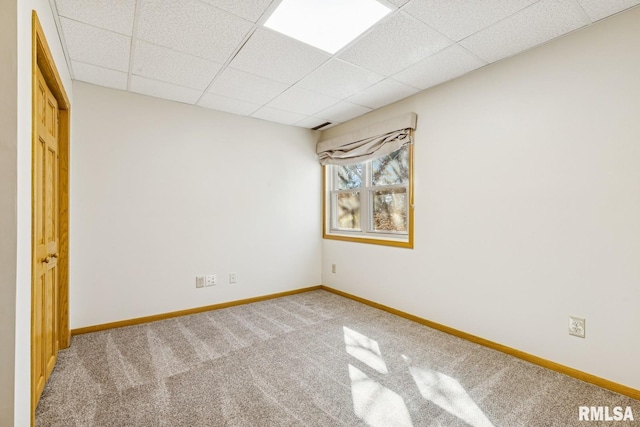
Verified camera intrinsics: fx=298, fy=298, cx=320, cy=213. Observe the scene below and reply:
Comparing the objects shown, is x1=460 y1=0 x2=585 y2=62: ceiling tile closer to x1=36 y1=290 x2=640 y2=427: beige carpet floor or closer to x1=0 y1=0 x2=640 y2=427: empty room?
x1=0 y1=0 x2=640 y2=427: empty room

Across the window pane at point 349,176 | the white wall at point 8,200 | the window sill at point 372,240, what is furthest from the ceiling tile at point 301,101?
the white wall at point 8,200

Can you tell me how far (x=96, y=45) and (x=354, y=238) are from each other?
3.06 m

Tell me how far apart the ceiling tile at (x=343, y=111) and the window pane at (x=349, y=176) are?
24.9 inches

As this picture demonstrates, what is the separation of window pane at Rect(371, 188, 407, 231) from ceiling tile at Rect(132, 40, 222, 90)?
7.25ft

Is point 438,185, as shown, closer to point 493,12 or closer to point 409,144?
point 409,144

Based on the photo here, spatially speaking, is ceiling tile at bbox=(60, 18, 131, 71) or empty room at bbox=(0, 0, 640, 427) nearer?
empty room at bbox=(0, 0, 640, 427)

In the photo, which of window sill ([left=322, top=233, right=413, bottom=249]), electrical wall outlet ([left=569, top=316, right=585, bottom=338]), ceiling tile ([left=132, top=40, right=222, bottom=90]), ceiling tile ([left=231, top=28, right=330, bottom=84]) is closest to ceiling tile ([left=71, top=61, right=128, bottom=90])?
ceiling tile ([left=132, top=40, right=222, bottom=90])

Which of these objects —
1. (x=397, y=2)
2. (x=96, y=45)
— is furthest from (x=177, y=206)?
(x=397, y=2)

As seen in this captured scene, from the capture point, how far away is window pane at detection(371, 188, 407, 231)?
11.1 feet

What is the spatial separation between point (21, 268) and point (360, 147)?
3135 mm

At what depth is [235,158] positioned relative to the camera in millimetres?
3631

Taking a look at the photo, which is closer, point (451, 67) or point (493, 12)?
point (493, 12)

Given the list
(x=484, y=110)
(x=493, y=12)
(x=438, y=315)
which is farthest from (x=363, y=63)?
(x=438, y=315)

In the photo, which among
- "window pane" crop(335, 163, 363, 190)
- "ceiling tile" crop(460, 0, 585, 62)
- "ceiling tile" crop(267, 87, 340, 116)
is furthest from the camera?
"window pane" crop(335, 163, 363, 190)
